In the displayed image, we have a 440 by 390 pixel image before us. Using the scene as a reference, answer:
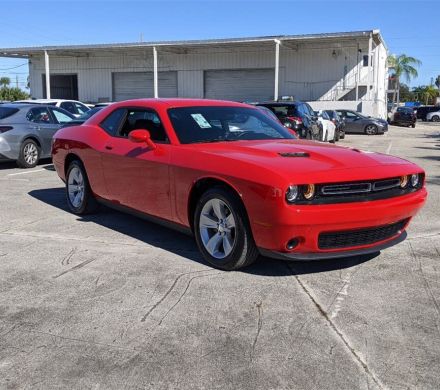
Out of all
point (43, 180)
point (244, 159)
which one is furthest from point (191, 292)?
point (43, 180)

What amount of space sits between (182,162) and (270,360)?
2294 mm

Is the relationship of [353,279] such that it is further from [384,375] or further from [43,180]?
[43,180]

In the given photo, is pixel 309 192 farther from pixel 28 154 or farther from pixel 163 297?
pixel 28 154

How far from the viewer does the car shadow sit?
15.8 feet

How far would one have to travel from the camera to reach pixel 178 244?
5633mm

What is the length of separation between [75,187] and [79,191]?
0.35ft

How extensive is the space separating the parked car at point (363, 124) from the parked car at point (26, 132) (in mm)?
21458

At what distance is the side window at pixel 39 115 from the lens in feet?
39.7

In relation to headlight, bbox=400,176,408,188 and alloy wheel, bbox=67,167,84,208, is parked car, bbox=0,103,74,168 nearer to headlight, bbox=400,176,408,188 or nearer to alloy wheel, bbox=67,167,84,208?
alloy wheel, bbox=67,167,84,208

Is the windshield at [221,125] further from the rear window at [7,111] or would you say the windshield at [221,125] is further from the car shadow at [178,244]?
the rear window at [7,111]

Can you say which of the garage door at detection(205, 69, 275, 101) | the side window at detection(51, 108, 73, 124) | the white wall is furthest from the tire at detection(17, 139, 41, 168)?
the garage door at detection(205, 69, 275, 101)

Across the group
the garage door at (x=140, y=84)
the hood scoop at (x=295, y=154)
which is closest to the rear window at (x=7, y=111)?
the hood scoop at (x=295, y=154)

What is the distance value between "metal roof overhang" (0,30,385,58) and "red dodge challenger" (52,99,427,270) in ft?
95.4

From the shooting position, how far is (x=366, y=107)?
1419 inches
